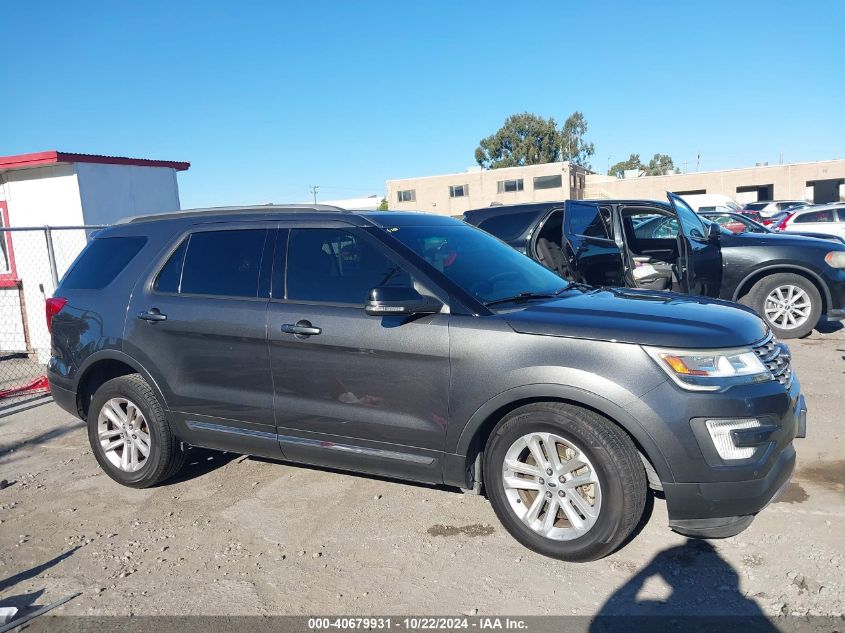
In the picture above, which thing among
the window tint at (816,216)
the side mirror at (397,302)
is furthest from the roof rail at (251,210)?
the window tint at (816,216)

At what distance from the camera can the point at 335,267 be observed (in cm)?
406

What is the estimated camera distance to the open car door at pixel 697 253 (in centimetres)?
727

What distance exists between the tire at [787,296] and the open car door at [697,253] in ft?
2.13

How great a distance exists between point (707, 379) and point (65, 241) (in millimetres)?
10360

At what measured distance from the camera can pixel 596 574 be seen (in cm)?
331

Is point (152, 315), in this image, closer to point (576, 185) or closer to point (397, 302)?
point (397, 302)

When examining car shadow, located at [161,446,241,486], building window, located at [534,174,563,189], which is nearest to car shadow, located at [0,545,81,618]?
car shadow, located at [161,446,241,486]

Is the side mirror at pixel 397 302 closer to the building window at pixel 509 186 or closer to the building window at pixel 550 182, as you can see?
the building window at pixel 550 182

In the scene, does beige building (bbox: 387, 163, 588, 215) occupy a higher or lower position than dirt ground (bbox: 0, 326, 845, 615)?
higher

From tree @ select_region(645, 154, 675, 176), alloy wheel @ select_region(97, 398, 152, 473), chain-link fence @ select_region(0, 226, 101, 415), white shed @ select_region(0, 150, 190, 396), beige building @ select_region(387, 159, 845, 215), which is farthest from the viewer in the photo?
tree @ select_region(645, 154, 675, 176)

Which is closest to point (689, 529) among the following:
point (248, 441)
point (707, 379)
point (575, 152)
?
point (707, 379)

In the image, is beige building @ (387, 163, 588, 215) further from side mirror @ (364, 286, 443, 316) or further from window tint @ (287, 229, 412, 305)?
side mirror @ (364, 286, 443, 316)

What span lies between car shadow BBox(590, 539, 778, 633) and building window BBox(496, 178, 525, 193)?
48231 millimetres

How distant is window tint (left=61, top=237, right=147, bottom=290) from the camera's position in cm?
482
